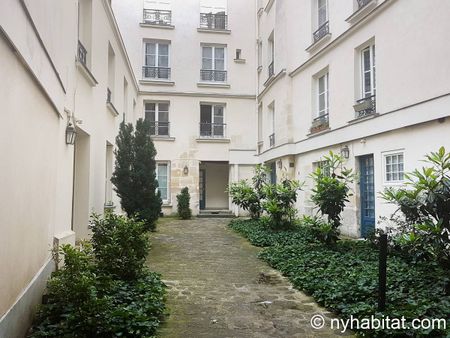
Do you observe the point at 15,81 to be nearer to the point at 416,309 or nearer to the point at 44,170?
the point at 44,170

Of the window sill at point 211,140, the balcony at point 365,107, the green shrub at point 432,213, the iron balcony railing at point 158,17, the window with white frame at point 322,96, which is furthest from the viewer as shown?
the iron balcony railing at point 158,17

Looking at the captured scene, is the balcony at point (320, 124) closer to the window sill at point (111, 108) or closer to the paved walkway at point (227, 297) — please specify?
the paved walkway at point (227, 297)

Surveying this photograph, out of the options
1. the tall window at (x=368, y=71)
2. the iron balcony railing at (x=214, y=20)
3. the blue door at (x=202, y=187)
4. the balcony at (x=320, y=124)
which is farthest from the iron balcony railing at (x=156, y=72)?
the tall window at (x=368, y=71)

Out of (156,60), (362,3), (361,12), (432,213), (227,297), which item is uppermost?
(156,60)

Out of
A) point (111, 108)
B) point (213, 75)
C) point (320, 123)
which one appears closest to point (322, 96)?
point (320, 123)

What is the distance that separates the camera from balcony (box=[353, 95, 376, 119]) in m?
8.98

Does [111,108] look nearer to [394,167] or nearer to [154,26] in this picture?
[394,167]

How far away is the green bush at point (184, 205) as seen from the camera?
1596 cm

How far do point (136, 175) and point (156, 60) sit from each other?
9439mm

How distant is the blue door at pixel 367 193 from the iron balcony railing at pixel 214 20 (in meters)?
11.6

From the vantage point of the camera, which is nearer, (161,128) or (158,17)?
(161,128)

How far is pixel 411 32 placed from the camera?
745 centimetres

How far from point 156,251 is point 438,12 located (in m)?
7.45

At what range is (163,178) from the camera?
17.3 metres
